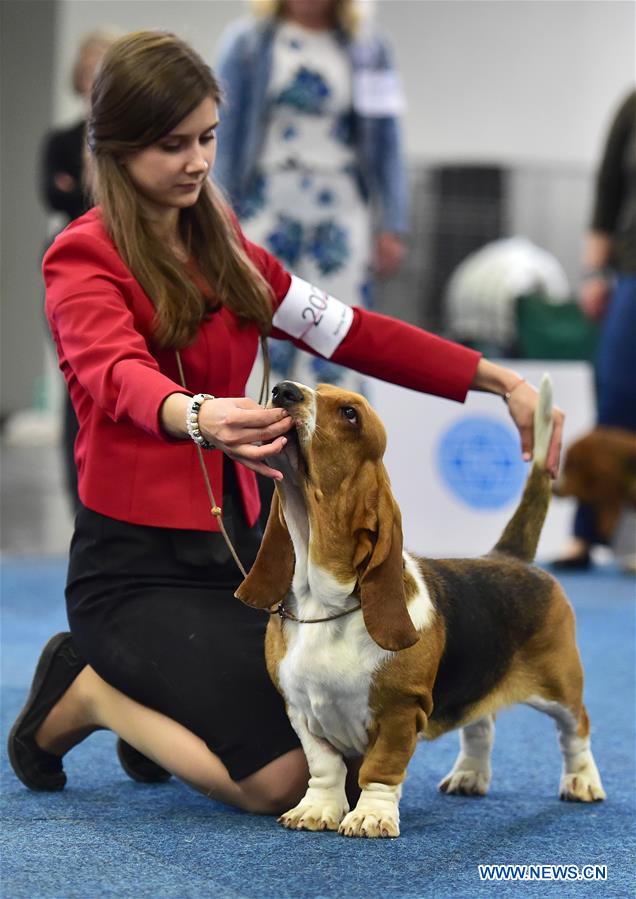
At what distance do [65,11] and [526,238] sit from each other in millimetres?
4098

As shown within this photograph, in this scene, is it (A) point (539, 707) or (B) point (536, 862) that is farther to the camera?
(A) point (539, 707)

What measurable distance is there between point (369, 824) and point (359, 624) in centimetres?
29

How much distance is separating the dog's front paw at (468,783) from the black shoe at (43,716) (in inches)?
26.0

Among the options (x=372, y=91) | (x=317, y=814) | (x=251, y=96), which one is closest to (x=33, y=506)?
(x=251, y=96)

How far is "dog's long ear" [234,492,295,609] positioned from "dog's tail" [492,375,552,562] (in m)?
0.52

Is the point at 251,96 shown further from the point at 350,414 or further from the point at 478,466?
the point at 350,414

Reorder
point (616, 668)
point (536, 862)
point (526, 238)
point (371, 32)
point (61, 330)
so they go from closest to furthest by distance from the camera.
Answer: point (536, 862)
point (61, 330)
point (616, 668)
point (371, 32)
point (526, 238)

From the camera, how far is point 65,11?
10.4 metres

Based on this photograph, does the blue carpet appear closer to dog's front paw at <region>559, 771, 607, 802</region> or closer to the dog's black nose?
dog's front paw at <region>559, 771, 607, 802</region>

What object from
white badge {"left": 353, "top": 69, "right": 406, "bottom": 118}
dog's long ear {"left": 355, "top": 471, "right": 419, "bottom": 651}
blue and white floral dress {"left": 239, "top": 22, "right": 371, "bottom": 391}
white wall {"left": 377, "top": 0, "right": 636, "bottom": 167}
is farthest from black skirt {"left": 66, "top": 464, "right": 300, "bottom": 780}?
white wall {"left": 377, "top": 0, "right": 636, "bottom": 167}

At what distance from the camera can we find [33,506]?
6.58 m

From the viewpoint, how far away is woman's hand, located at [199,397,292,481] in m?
1.68

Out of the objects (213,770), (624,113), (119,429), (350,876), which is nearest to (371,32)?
(624,113)

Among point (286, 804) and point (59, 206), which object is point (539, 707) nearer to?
point (286, 804)
